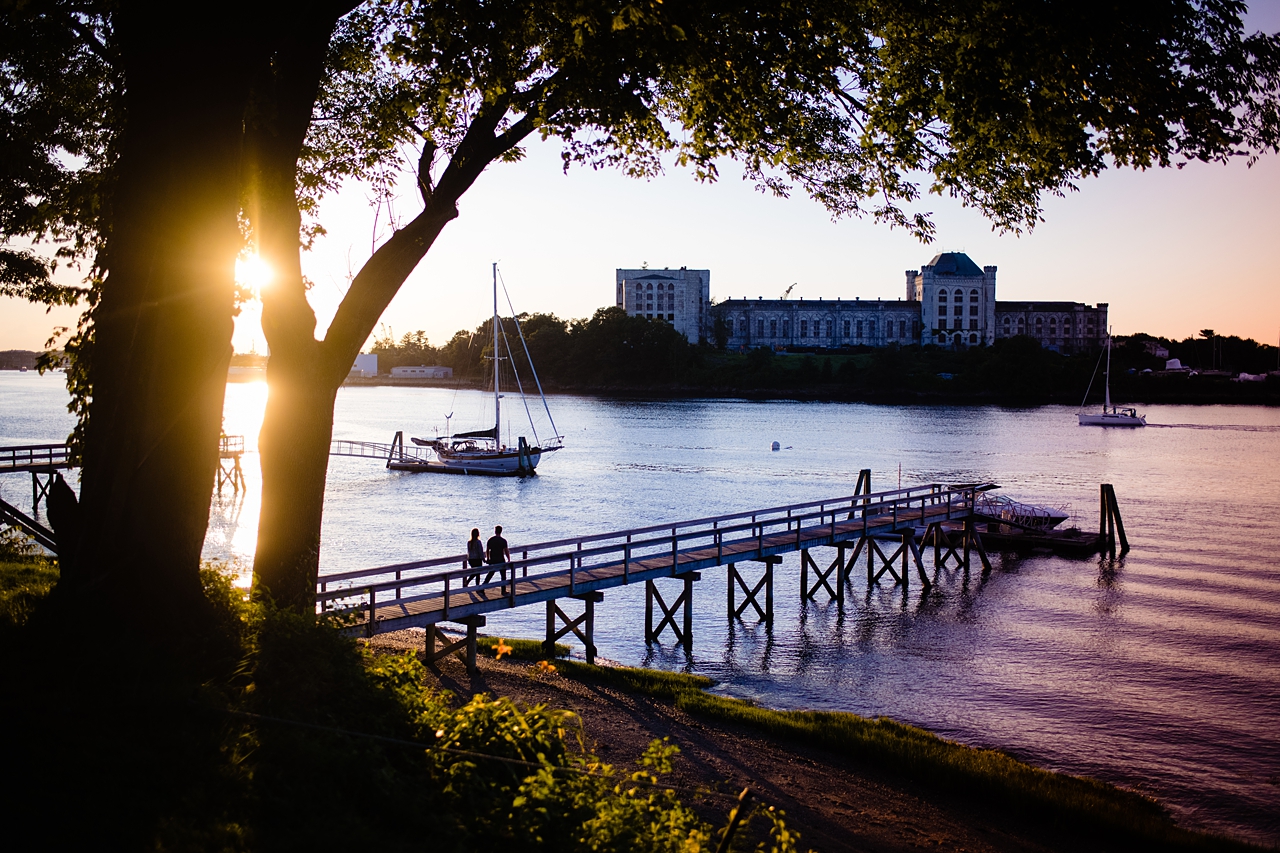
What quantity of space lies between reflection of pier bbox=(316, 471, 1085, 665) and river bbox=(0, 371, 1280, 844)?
3.54 ft

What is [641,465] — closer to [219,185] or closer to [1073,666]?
[1073,666]

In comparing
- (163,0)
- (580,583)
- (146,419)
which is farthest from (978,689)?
(163,0)

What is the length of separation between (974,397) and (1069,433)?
67083 mm

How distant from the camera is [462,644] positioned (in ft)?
59.4

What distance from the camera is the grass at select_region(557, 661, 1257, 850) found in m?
12.8

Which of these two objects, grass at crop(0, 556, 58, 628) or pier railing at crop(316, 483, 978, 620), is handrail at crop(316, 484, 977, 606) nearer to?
pier railing at crop(316, 483, 978, 620)

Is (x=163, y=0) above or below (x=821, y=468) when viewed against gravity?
above

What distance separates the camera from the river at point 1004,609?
18.8 meters

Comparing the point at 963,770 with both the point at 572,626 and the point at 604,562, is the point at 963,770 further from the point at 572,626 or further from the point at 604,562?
the point at 604,562

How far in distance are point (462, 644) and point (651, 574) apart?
674 cm

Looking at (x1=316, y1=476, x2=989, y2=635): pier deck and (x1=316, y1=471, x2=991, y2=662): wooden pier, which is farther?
(x1=316, y1=471, x2=991, y2=662): wooden pier

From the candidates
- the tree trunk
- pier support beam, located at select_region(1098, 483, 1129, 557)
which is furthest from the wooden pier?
pier support beam, located at select_region(1098, 483, 1129, 557)

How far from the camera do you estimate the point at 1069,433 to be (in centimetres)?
11206

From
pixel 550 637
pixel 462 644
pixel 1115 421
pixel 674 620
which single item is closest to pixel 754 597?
pixel 674 620
